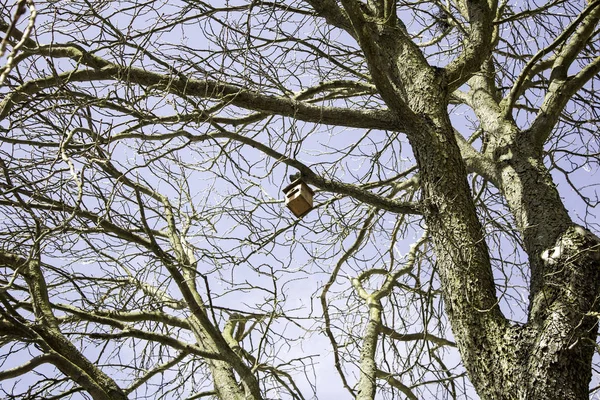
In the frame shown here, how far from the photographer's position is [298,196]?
3.63 metres

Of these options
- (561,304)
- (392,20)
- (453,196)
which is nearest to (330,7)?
(392,20)

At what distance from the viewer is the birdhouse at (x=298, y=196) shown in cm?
365

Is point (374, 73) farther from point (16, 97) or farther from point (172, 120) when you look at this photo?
point (16, 97)

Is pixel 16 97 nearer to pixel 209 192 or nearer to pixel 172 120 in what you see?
pixel 172 120

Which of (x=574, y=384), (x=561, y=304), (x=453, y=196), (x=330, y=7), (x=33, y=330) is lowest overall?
(x=574, y=384)

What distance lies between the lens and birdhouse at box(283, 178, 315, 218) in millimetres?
3650

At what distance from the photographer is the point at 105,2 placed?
373 cm

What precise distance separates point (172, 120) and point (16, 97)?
813mm

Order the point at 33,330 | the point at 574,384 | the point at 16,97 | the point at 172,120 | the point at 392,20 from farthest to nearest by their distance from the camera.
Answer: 1. the point at 392,20
2. the point at 172,120
3. the point at 16,97
4. the point at 33,330
5. the point at 574,384

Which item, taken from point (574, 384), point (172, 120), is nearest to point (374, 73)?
point (172, 120)

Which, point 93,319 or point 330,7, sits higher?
point 330,7

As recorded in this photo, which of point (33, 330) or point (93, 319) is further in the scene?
point (93, 319)

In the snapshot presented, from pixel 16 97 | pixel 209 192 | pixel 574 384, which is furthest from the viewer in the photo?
pixel 209 192

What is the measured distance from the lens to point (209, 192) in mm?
5117
